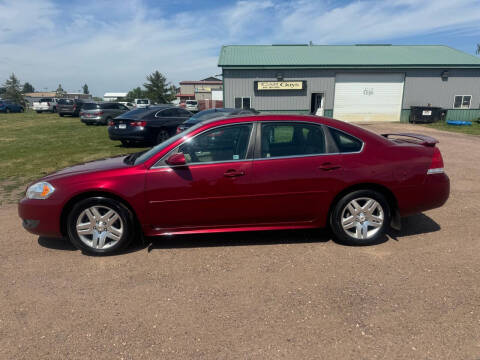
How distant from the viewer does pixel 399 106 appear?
24.0m

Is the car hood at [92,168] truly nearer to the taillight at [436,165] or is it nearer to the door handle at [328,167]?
the door handle at [328,167]

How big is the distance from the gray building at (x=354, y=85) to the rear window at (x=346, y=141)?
19968mm

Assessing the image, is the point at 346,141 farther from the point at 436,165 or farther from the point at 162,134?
the point at 162,134

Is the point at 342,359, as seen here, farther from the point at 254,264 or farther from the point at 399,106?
the point at 399,106

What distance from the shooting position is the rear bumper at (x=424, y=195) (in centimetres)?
384

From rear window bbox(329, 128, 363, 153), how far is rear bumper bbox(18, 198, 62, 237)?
129 inches

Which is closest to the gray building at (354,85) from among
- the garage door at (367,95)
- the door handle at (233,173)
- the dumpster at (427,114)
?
the garage door at (367,95)

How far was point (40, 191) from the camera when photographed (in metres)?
3.69

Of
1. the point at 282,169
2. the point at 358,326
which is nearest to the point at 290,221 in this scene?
the point at 282,169

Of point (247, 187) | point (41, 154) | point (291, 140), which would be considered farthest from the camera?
point (41, 154)

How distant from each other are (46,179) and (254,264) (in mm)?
2612

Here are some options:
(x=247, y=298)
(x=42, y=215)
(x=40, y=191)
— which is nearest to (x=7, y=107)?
(x=40, y=191)

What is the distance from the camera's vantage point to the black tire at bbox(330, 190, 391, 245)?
379 centimetres

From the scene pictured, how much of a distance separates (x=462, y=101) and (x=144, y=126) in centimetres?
2393
